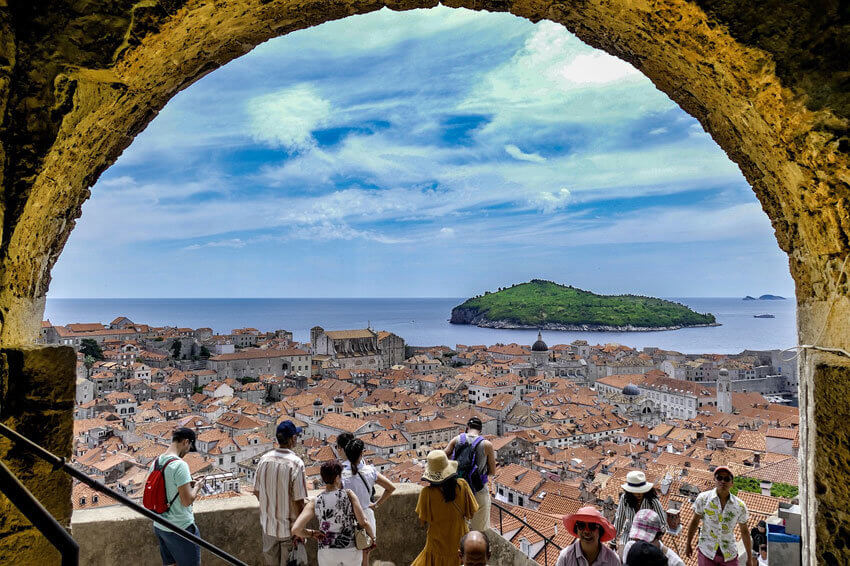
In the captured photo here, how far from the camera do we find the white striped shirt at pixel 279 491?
137 inches

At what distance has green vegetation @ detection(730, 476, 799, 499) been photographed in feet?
53.8

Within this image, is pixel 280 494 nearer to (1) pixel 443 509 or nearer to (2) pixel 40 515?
(1) pixel 443 509

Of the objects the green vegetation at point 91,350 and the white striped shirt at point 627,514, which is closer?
the white striped shirt at point 627,514

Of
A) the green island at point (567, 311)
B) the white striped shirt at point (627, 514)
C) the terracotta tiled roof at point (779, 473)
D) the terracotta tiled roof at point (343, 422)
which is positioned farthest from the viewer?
the green island at point (567, 311)

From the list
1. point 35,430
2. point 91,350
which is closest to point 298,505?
point 35,430

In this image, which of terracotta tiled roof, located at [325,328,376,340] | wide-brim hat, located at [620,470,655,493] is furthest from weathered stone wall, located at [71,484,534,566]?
terracotta tiled roof, located at [325,328,376,340]

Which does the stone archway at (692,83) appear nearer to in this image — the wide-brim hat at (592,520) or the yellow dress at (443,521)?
the wide-brim hat at (592,520)

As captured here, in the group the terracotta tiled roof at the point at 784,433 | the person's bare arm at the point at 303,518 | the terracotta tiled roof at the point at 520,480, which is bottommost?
the terracotta tiled roof at the point at 520,480

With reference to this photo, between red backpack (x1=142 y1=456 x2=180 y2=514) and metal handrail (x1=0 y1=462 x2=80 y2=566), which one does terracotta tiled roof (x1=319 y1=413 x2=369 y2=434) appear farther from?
metal handrail (x1=0 y1=462 x2=80 y2=566)

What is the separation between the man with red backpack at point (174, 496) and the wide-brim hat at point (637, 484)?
290 cm

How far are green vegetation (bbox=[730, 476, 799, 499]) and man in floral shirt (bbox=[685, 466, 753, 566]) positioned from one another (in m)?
15.1

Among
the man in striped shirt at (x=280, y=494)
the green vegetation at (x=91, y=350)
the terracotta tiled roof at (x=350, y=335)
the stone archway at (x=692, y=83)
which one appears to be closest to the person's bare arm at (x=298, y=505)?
the man in striped shirt at (x=280, y=494)

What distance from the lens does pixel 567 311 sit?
15325 cm

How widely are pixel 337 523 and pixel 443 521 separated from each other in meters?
0.70
